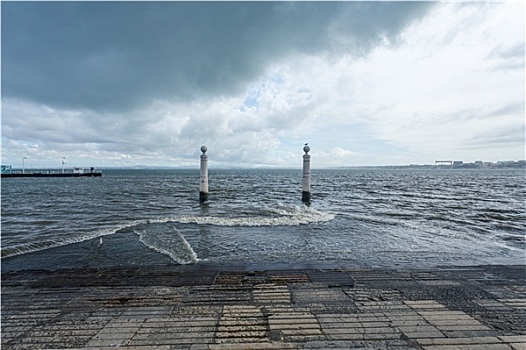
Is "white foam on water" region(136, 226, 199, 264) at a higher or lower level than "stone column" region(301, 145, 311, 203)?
lower

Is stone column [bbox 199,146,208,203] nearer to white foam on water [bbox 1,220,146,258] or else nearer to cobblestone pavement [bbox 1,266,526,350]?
white foam on water [bbox 1,220,146,258]

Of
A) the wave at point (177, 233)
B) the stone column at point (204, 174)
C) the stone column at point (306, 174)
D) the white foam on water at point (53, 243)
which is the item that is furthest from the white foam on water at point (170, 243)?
the stone column at point (306, 174)

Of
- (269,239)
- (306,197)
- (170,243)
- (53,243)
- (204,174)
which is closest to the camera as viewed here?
(170,243)

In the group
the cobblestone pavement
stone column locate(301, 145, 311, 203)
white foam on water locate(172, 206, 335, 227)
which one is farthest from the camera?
stone column locate(301, 145, 311, 203)

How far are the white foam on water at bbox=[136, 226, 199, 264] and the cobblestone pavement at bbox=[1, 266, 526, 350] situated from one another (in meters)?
1.78

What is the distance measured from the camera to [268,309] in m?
3.77

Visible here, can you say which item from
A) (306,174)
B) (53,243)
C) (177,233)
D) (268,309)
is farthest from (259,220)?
(268,309)

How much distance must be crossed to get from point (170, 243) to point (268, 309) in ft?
19.9

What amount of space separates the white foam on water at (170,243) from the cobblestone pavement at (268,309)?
1.78m

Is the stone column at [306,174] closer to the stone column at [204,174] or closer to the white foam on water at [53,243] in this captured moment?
the stone column at [204,174]

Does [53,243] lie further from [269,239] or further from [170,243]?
[269,239]

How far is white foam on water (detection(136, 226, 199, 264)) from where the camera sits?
7.36 metres

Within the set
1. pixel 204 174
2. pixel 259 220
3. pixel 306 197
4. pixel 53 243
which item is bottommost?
pixel 53 243

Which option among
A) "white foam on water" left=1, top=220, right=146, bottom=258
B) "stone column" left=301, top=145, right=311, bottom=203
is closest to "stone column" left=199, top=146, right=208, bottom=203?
"stone column" left=301, top=145, right=311, bottom=203
